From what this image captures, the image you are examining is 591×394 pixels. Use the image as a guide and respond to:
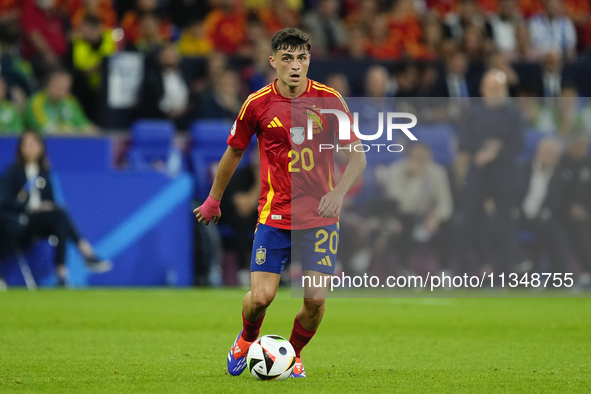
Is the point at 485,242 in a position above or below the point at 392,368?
below

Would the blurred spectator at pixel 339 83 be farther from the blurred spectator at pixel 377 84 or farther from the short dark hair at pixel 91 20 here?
the short dark hair at pixel 91 20

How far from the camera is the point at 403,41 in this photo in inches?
563

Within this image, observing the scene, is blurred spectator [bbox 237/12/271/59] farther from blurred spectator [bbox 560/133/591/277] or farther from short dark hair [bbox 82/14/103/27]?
blurred spectator [bbox 560/133/591/277]

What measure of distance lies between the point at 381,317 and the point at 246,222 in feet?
9.55

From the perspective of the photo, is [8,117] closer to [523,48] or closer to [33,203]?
[33,203]

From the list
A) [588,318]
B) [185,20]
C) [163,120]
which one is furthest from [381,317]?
[185,20]

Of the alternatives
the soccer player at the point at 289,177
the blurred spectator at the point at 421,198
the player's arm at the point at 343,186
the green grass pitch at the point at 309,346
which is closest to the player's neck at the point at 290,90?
the soccer player at the point at 289,177

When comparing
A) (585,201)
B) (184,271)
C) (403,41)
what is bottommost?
(184,271)

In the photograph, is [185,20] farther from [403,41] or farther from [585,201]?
[585,201]

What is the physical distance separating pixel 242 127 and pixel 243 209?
5.91 m

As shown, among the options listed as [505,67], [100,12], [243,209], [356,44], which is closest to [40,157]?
[243,209]

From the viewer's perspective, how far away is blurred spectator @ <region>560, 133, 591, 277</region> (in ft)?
36.8

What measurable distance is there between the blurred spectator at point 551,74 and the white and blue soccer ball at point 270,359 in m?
8.95

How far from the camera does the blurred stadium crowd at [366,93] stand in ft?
36.0
